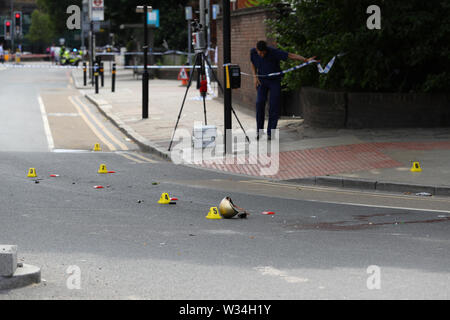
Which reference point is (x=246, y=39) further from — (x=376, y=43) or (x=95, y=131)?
(x=376, y=43)

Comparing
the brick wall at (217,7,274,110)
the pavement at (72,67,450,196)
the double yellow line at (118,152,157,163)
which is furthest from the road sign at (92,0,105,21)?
the double yellow line at (118,152,157,163)

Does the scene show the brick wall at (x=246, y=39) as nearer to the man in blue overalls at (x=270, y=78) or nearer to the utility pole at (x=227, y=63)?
the man in blue overalls at (x=270, y=78)

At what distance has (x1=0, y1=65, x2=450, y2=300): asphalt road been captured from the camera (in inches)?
256

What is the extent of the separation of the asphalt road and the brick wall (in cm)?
838

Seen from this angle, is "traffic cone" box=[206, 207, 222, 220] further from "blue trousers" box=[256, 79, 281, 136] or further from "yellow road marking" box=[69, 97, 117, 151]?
"yellow road marking" box=[69, 97, 117, 151]

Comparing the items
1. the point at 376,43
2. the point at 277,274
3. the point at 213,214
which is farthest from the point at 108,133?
the point at 277,274

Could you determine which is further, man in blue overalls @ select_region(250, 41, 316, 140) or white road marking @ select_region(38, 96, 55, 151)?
white road marking @ select_region(38, 96, 55, 151)

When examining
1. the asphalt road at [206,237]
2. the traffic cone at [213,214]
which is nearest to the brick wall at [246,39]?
the asphalt road at [206,237]

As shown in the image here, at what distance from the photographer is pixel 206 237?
852 centimetres

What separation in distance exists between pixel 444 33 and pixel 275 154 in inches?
167

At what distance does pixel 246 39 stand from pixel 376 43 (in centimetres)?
709

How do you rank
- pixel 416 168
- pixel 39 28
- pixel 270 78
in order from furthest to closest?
pixel 39 28 → pixel 270 78 → pixel 416 168

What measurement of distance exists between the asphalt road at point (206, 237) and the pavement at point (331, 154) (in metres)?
0.43

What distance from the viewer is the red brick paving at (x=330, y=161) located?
43.2ft
